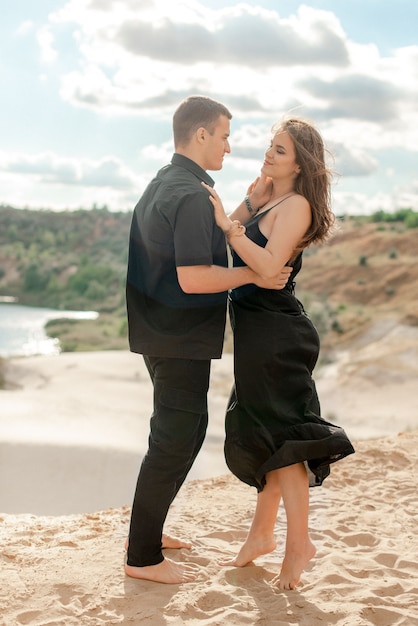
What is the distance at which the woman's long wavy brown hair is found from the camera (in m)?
3.31

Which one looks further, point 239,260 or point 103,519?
point 103,519

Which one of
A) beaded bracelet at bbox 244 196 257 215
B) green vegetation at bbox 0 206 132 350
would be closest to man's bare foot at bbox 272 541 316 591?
beaded bracelet at bbox 244 196 257 215

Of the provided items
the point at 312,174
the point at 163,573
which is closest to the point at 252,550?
the point at 163,573

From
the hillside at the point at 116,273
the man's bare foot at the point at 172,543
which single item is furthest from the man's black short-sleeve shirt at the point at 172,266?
the man's bare foot at the point at 172,543

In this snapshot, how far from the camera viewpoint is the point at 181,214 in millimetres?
3064

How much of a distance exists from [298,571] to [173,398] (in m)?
0.98

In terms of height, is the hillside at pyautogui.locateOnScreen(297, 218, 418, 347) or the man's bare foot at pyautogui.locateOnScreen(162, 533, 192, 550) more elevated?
the hillside at pyautogui.locateOnScreen(297, 218, 418, 347)

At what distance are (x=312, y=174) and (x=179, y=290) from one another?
0.78 meters

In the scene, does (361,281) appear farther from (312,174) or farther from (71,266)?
(71,266)

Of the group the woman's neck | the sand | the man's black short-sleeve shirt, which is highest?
the woman's neck

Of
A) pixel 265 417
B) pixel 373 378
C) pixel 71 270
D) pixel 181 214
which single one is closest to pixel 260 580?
pixel 265 417

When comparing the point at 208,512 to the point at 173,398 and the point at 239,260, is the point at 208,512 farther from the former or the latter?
the point at 239,260

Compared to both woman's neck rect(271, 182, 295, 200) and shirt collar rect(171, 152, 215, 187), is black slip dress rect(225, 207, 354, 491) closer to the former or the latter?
woman's neck rect(271, 182, 295, 200)

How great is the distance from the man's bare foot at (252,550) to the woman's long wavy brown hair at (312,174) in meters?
1.42
